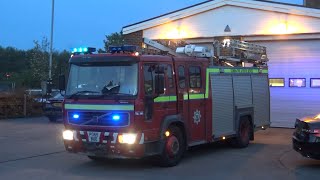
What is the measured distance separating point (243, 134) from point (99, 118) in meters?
5.51

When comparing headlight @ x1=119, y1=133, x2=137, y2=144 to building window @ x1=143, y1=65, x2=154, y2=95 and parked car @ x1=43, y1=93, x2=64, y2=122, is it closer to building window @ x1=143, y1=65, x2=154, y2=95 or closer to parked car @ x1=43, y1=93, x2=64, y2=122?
building window @ x1=143, y1=65, x2=154, y2=95

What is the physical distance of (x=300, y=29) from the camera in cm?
1927

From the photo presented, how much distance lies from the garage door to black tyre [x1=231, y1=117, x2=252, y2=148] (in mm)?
5627

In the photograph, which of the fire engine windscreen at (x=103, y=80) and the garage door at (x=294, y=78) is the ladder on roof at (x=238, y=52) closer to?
the garage door at (x=294, y=78)

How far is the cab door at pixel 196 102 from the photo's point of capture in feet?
38.7

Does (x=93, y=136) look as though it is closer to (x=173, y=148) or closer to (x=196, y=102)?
(x=173, y=148)

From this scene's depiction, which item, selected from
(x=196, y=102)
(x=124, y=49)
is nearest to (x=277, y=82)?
(x=196, y=102)

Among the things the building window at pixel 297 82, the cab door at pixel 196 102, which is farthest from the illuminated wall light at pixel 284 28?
the cab door at pixel 196 102

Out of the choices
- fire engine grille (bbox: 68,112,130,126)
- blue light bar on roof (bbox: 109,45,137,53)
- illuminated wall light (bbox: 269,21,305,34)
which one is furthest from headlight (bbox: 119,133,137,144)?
illuminated wall light (bbox: 269,21,305,34)

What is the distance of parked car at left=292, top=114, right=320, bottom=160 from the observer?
34.5 ft

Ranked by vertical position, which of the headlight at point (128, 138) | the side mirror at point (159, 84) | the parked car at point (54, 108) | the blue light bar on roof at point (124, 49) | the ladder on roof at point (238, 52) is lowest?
the headlight at point (128, 138)

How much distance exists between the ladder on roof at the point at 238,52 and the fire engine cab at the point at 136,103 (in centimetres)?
244

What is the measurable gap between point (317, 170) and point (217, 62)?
4.32 m

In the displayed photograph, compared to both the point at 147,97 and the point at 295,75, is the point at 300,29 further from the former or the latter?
the point at 147,97
